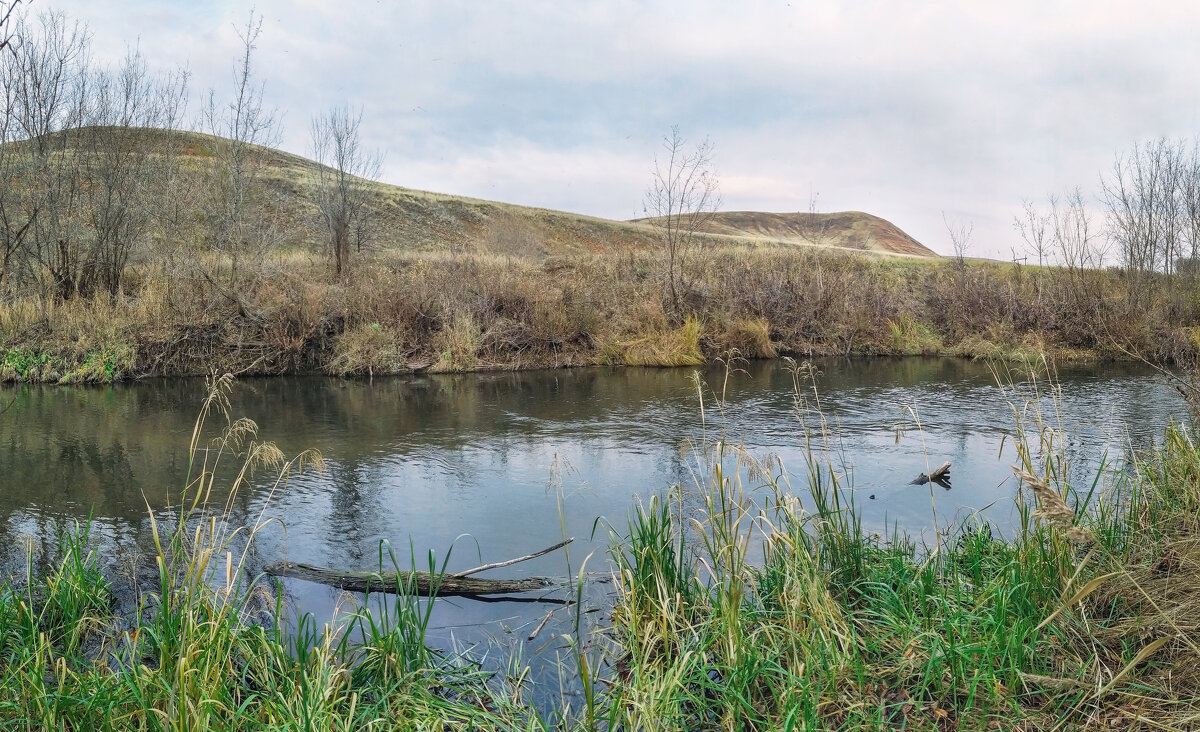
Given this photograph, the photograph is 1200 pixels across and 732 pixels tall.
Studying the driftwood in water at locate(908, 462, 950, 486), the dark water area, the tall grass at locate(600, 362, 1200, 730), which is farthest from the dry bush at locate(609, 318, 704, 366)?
the tall grass at locate(600, 362, 1200, 730)

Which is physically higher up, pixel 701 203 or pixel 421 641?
pixel 701 203

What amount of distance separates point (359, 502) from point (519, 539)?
6.75 ft

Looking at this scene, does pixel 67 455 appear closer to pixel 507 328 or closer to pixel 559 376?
pixel 559 376

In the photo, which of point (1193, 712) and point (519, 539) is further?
point (519, 539)

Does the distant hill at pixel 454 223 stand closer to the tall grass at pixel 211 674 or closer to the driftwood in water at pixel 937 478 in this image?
the driftwood in water at pixel 937 478

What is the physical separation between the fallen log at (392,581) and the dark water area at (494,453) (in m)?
0.11

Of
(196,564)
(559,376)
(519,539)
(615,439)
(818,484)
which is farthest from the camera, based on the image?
(559,376)

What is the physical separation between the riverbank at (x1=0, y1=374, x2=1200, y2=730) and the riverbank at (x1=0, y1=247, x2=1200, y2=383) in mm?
11923

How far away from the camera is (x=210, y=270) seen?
18.9 meters

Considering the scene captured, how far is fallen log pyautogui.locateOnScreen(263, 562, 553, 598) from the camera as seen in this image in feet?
16.5

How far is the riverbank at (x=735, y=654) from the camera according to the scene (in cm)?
313

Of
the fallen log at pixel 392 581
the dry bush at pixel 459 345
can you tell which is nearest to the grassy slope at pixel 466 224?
the dry bush at pixel 459 345

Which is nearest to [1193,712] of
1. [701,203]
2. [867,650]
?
[867,650]

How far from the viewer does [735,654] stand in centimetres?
354
